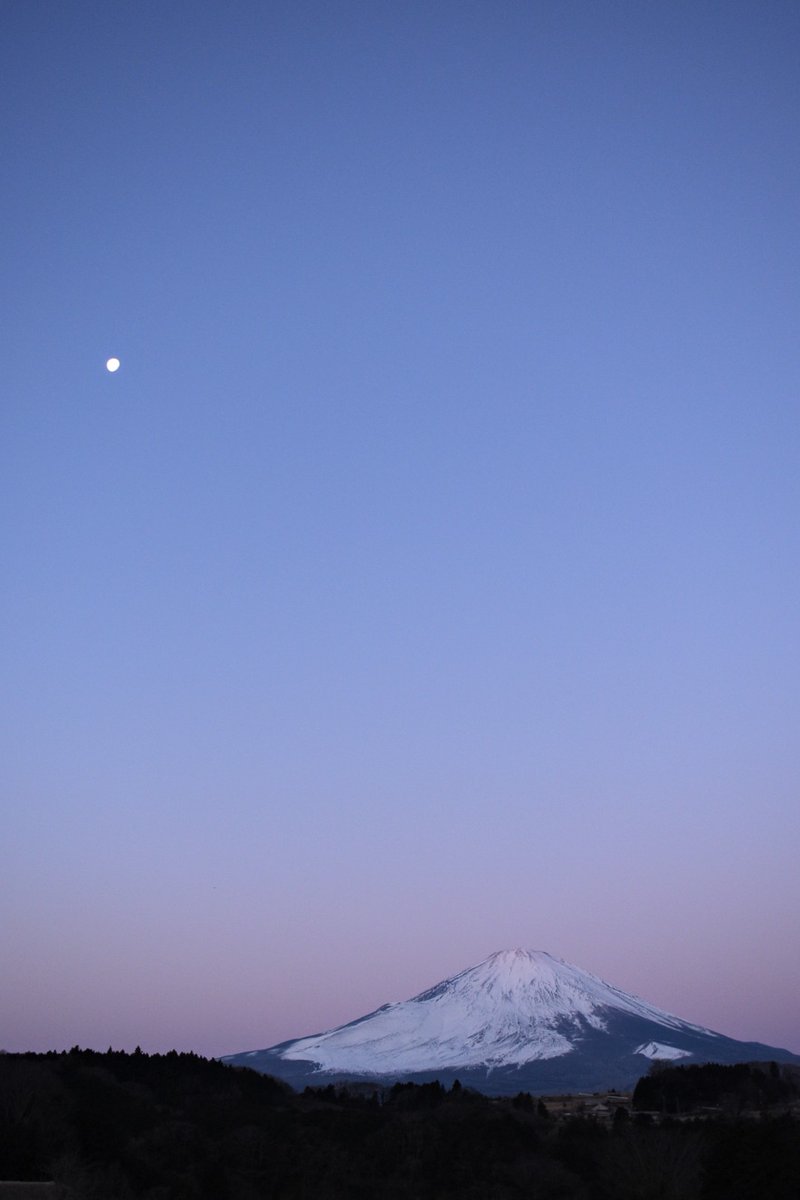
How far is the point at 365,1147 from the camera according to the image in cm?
5131

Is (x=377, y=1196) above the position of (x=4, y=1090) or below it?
below

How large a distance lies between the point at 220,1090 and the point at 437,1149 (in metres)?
24.2

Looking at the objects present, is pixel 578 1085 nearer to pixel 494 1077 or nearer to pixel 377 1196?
pixel 494 1077

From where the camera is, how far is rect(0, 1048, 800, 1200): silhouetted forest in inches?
1457

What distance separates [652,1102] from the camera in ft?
227

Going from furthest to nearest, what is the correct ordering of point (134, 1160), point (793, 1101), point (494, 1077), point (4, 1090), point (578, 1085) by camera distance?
1. point (494, 1077)
2. point (578, 1085)
3. point (793, 1101)
4. point (4, 1090)
5. point (134, 1160)

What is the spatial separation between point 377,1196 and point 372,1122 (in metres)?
14.2

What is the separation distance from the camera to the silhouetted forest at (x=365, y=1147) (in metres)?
37.0

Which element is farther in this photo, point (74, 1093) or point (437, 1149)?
point (74, 1093)

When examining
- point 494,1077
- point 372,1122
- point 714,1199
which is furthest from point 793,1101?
point 494,1077

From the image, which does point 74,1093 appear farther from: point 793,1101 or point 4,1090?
point 793,1101

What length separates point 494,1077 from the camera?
190500mm

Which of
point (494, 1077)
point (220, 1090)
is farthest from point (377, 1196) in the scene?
point (494, 1077)

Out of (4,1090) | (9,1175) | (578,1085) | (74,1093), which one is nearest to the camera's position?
(9,1175)
